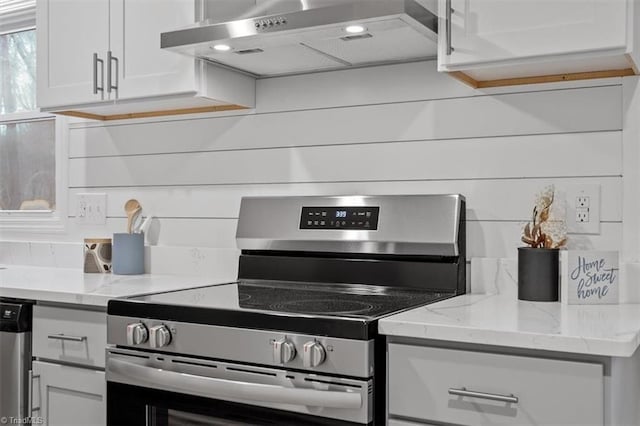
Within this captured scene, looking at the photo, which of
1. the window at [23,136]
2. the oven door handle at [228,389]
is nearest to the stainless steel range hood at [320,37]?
the oven door handle at [228,389]

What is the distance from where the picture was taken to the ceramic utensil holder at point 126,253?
8.39 ft

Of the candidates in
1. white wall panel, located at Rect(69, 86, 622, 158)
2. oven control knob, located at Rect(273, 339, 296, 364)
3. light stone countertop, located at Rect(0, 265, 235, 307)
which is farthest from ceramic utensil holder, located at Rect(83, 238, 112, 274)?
oven control knob, located at Rect(273, 339, 296, 364)

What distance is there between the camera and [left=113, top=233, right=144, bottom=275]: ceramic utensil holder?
2557 mm

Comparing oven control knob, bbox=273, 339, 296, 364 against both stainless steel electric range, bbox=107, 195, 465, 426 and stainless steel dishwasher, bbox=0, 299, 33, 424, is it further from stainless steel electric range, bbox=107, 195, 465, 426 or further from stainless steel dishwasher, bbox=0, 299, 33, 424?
stainless steel dishwasher, bbox=0, 299, 33, 424

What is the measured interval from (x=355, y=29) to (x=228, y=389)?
97 centimetres

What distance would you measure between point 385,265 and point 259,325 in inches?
23.8

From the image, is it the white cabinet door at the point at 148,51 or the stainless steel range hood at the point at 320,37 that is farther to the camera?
the white cabinet door at the point at 148,51

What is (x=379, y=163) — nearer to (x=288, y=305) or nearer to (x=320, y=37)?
(x=320, y=37)

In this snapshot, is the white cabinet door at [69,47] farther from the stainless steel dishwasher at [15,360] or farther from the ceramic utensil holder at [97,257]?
the stainless steel dishwasher at [15,360]

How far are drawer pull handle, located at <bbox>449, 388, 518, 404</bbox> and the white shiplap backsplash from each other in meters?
0.68

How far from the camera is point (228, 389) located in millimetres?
1594

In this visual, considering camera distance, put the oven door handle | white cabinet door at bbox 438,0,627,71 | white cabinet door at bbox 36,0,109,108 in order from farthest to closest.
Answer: white cabinet door at bbox 36,0,109,108 < white cabinet door at bbox 438,0,627,71 < the oven door handle

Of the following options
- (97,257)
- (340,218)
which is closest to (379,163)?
(340,218)

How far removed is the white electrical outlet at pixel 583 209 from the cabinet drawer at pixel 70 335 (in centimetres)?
134
